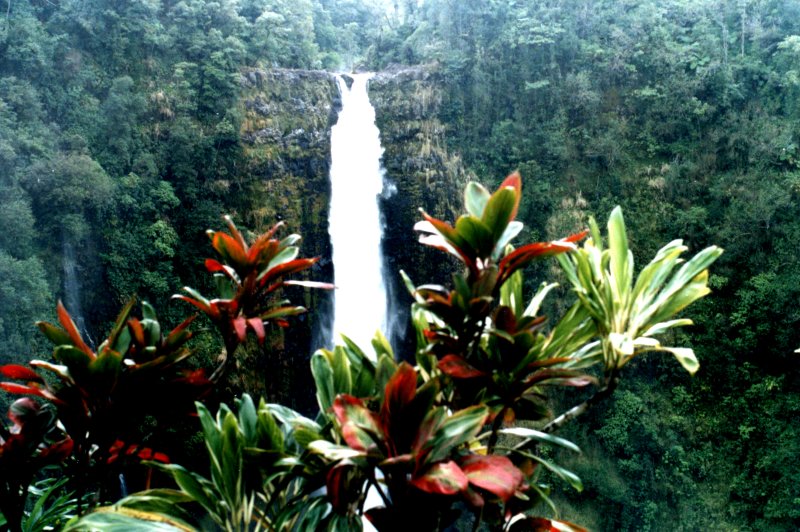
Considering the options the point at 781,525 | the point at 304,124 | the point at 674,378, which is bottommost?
the point at 781,525

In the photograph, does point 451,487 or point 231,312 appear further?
point 231,312

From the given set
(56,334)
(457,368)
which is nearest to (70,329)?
(56,334)

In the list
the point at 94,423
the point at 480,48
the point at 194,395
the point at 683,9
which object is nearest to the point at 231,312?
the point at 194,395

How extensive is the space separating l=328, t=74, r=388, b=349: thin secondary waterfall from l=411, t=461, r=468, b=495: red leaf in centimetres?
1020

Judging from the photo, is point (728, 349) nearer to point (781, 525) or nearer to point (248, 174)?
point (781, 525)

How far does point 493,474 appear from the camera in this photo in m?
0.79

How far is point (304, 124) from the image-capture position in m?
12.5

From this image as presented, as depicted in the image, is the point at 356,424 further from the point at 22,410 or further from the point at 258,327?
the point at 22,410

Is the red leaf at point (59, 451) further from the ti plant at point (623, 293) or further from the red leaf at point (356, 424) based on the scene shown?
the ti plant at point (623, 293)

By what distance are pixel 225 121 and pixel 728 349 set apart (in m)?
10.9

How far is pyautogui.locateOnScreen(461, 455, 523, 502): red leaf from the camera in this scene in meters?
0.76

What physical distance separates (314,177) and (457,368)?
1177cm

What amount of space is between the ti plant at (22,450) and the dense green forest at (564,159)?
363 inches

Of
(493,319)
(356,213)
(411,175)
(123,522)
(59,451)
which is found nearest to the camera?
(123,522)
